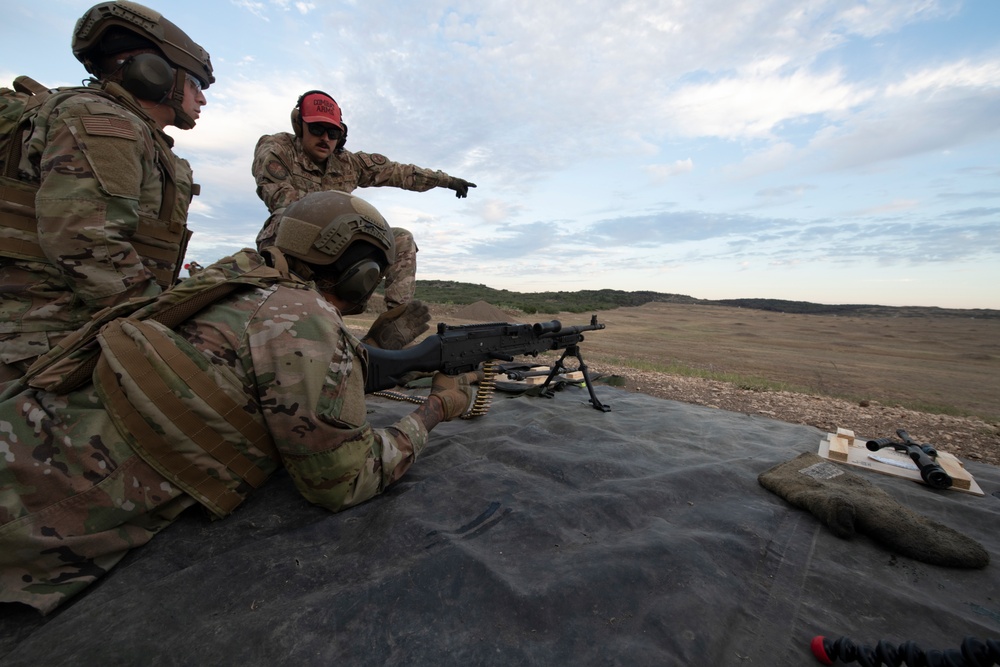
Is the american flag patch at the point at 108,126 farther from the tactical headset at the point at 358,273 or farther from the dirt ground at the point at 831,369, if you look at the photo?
the dirt ground at the point at 831,369

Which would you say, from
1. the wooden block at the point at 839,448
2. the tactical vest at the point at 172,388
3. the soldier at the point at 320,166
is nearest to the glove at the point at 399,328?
the soldier at the point at 320,166

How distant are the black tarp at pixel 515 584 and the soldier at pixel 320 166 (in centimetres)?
292

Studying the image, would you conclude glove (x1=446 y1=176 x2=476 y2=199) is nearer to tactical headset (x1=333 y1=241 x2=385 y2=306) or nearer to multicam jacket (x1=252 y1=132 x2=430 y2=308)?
multicam jacket (x1=252 y1=132 x2=430 y2=308)

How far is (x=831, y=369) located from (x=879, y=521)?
33.9ft

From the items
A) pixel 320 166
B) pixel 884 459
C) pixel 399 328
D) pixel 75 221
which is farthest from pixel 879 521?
pixel 320 166

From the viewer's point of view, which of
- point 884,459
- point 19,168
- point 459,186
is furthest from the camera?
point 459,186

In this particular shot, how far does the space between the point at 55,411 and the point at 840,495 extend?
11.2ft

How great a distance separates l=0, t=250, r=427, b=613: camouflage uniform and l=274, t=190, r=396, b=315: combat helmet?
0.85 feet

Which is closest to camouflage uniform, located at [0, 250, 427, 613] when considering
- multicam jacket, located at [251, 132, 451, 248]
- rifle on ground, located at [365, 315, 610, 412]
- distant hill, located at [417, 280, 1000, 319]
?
rifle on ground, located at [365, 315, 610, 412]

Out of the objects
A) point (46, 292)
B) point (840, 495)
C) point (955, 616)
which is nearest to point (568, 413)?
point (840, 495)

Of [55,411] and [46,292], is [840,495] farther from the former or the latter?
[46,292]

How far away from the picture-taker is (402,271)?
502cm

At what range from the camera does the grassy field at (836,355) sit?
827 cm

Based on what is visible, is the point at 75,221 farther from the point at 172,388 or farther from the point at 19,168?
the point at 172,388
